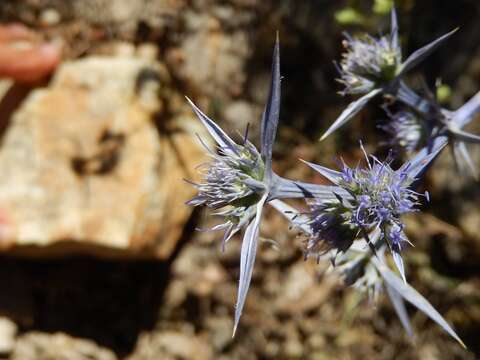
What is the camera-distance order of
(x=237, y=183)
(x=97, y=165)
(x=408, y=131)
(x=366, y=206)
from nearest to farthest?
(x=366, y=206), (x=237, y=183), (x=408, y=131), (x=97, y=165)

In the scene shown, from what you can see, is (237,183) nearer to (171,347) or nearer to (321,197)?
(321,197)

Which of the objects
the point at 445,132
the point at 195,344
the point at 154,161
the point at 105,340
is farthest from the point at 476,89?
the point at 105,340

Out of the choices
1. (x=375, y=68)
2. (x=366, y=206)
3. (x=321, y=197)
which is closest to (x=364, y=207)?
(x=366, y=206)

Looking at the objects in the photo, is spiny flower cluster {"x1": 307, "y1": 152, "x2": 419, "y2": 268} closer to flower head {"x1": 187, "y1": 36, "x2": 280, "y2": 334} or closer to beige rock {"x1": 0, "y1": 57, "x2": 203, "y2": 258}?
flower head {"x1": 187, "y1": 36, "x2": 280, "y2": 334}

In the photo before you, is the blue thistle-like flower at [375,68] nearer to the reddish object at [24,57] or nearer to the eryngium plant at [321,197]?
the eryngium plant at [321,197]

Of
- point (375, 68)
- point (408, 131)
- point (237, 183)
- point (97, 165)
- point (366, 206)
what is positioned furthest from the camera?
point (97, 165)

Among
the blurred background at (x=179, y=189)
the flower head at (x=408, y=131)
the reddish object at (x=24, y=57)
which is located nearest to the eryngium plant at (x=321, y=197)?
the flower head at (x=408, y=131)
